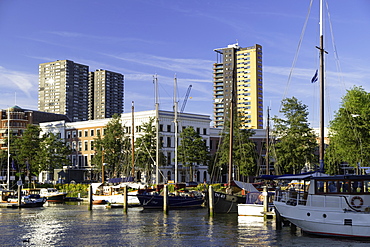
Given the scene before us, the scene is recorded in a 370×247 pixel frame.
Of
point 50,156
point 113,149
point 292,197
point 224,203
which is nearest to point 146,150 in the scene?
point 113,149

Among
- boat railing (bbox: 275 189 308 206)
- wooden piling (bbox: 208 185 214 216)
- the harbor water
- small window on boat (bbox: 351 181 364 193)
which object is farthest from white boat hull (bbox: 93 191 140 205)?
small window on boat (bbox: 351 181 364 193)

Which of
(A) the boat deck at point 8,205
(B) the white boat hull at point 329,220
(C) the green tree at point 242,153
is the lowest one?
(A) the boat deck at point 8,205

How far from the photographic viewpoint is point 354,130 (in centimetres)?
7188

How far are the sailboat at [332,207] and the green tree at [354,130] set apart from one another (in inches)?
1291

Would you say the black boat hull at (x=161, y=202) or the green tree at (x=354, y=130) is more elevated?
the green tree at (x=354, y=130)

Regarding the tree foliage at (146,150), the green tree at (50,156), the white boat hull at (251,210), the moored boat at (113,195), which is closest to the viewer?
the white boat hull at (251,210)

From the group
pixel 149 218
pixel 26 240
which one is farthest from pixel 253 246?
pixel 149 218

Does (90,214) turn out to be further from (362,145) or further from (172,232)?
(362,145)

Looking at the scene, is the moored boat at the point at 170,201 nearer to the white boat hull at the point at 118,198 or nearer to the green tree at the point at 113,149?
the white boat hull at the point at 118,198

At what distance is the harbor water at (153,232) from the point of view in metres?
38.4

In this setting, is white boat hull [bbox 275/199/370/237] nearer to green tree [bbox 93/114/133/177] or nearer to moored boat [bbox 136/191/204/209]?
moored boat [bbox 136/191/204/209]

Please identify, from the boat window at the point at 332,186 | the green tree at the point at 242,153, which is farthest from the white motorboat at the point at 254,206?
the green tree at the point at 242,153

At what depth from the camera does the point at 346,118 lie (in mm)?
76000

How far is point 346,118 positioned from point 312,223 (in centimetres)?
4055
